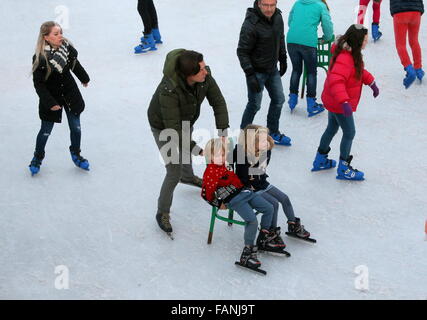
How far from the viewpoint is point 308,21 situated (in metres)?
6.18

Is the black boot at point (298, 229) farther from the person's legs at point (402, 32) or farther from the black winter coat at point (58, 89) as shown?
the person's legs at point (402, 32)

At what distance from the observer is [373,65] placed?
7.69 metres

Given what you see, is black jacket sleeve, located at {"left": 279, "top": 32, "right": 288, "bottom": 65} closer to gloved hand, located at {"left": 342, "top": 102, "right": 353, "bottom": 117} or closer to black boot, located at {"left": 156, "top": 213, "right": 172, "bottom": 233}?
gloved hand, located at {"left": 342, "top": 102, "right": 353, "bottom": 117}

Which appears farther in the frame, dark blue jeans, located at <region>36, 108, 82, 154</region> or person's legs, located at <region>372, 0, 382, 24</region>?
person's legs, located at <region>372, 0, 382, 24</region>

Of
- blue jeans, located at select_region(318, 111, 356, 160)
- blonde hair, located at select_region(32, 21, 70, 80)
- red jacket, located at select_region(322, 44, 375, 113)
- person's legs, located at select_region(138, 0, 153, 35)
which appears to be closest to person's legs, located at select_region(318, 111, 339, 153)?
blue jeans, located at select_region(318, 111, 356, 160)

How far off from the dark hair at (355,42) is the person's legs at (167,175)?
1635 millimetres

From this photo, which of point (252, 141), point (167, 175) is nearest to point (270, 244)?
point (252, 141)

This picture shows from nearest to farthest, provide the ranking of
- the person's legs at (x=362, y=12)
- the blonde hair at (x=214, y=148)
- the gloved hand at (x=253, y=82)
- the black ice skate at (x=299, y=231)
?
the blonde hair at (x=214, y=148) → the black ice skate at (x=299, y=231) → the gloved hand at (x=253, y=82) → the person's legs at (x=362, y=12)

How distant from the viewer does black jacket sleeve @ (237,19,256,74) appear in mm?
5470

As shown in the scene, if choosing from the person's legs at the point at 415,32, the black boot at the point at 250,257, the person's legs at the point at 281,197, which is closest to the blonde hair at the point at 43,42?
the person's legs at the point at 281,197

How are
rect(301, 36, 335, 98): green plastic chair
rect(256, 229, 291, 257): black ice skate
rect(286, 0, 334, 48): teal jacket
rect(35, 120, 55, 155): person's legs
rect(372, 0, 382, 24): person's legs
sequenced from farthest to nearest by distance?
rect(372, 0, 382, 24): person's legs, rect(301, 36, 335, 98): green plastic chair, rect(286, 0, 334, 48): teal jacket, rect(35, 120, 55, 155): person's legs, rect(256, 229, 291, 257): black ice skate

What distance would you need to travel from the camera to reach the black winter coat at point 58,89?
5332 millimetres

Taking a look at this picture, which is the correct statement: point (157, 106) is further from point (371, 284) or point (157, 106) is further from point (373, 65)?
point (373, 65)

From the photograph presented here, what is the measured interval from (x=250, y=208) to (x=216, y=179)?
1.16 ft
